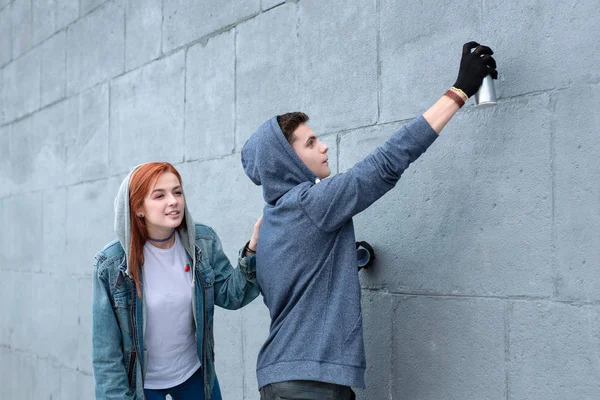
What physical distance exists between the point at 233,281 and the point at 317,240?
2.03 ft

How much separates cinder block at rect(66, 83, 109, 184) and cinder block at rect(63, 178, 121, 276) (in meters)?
0.09

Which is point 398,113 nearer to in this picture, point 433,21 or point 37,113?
point 433,21

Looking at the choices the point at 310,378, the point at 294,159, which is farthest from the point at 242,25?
the point at 310,378

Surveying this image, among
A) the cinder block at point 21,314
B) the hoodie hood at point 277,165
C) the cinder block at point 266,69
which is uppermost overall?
the cinder block at point 266,69

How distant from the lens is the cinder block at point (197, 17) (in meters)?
4.18

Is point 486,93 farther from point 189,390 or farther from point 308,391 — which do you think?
point 189,390

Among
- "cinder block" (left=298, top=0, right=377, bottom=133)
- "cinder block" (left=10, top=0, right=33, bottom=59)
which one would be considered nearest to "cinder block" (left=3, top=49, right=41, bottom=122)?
"cinder block" (left=10, top=0, right=33, bottom=59)

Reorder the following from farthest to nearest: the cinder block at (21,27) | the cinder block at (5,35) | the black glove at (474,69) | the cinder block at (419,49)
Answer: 1. the cinder block at (5,35)
2. the cinder block at (21,27)
3. the cinder block at (419,49)
4. the black glove at (474,69)

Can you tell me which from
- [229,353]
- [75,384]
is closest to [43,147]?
[75,384]

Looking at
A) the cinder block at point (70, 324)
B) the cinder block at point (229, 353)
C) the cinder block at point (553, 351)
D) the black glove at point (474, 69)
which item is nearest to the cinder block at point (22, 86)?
the cinder block at point (70, 324)

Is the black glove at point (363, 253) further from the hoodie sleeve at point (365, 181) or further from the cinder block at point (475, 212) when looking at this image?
the hoodie sleeve at point (365, 181)

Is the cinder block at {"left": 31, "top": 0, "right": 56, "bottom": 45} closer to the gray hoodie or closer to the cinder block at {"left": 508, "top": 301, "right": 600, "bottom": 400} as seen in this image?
the gray hoodie

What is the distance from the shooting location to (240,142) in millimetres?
4152

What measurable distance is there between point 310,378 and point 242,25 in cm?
215
